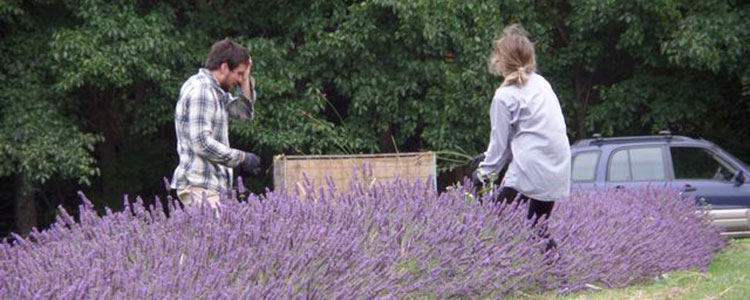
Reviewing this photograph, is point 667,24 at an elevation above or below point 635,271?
above

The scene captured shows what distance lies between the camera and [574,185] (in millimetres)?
16531

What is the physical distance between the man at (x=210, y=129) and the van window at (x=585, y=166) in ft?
32.7

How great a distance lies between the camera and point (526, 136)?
7.65m

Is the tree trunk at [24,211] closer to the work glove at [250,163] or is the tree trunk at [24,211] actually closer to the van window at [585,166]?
the van window at [585,166]

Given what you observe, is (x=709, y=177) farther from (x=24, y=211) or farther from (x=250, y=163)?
(x=24, y=211)

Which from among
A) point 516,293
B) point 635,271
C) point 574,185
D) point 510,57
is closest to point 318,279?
point 516,293

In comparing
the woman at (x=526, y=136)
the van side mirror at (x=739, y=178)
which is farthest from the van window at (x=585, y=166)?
the woman at (x=526, y=136)

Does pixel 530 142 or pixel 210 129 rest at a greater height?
pixel 210 129

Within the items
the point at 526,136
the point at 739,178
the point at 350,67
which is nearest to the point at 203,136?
the point at 526,136

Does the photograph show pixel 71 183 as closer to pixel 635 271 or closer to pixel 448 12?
pixel 448 12

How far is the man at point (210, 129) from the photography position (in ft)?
24.5

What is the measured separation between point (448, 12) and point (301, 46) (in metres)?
2.69

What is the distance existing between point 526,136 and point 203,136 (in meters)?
1.91

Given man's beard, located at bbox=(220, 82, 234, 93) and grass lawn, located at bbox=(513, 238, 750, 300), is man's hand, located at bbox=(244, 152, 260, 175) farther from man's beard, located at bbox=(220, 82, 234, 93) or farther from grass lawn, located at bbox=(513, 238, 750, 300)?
grass lawn, located at bbox=(513, 238, 750, 300)
